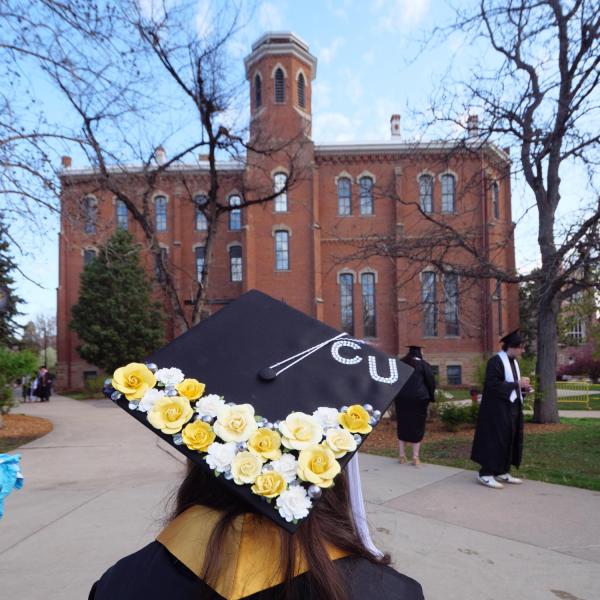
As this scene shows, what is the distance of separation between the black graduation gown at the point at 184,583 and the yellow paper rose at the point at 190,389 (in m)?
0.42

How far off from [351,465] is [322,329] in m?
0.53

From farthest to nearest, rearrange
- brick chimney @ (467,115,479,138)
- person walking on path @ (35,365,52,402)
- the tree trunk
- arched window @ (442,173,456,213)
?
arched window @ (442,173,456,213), person walking on path @ (35,365,52,402), the tree trunk, brick chimney @ (467,115,479,138)

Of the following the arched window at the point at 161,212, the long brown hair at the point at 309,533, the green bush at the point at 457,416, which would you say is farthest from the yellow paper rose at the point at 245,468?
the arched window at the point at 161,212

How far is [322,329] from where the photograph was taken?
2.00 meters

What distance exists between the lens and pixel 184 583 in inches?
50.8

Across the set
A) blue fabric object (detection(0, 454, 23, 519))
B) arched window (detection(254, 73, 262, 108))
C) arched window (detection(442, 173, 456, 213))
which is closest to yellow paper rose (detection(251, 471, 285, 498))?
blue fabric object (detection(0, 454, 23, 519))

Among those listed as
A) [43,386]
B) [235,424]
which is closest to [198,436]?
[235,424]

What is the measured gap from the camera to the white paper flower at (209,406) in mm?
1526

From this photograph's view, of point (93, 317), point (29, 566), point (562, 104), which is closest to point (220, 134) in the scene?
point (562, 104)

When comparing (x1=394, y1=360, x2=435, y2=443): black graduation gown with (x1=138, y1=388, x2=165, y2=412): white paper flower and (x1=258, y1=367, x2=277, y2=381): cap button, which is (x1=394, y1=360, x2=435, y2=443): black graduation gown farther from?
(x1=138, y1=388, x2=165, y2=412): white paper flower

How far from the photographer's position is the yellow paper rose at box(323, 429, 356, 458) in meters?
1.42

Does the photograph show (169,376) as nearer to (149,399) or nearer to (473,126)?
(149,399)

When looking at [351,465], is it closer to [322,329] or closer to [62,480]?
[322,329]

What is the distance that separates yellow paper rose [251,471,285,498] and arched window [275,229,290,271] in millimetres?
29360
